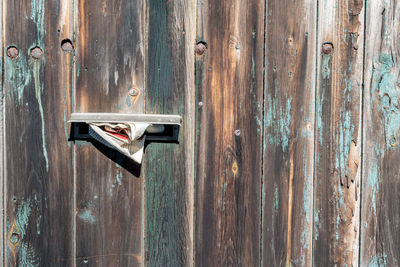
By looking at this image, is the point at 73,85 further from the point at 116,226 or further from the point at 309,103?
the point at 309,103

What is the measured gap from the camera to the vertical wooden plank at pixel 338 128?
1089 mm

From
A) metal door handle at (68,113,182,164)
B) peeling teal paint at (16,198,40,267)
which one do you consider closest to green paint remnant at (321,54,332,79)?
metal door handle at (68,113,182,164)

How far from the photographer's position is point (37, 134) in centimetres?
106

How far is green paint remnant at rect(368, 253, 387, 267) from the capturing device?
1124 mm

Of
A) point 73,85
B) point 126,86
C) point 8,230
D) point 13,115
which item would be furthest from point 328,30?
point 8,230

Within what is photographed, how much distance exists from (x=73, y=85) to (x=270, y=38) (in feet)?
2.00

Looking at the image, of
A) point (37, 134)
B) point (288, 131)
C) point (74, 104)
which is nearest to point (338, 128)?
point (288, 131)

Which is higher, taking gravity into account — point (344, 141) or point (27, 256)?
point (344, 141)

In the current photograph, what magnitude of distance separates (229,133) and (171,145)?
181 mm

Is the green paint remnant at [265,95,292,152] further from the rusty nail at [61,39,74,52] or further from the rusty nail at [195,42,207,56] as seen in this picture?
the rusty nail at [61,39,74,52]

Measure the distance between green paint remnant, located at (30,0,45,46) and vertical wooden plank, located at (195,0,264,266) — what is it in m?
0.46

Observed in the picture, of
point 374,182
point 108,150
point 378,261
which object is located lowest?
point 378,261

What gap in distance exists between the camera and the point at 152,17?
1062 millimetres

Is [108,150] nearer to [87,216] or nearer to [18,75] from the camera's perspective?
[87,216]
